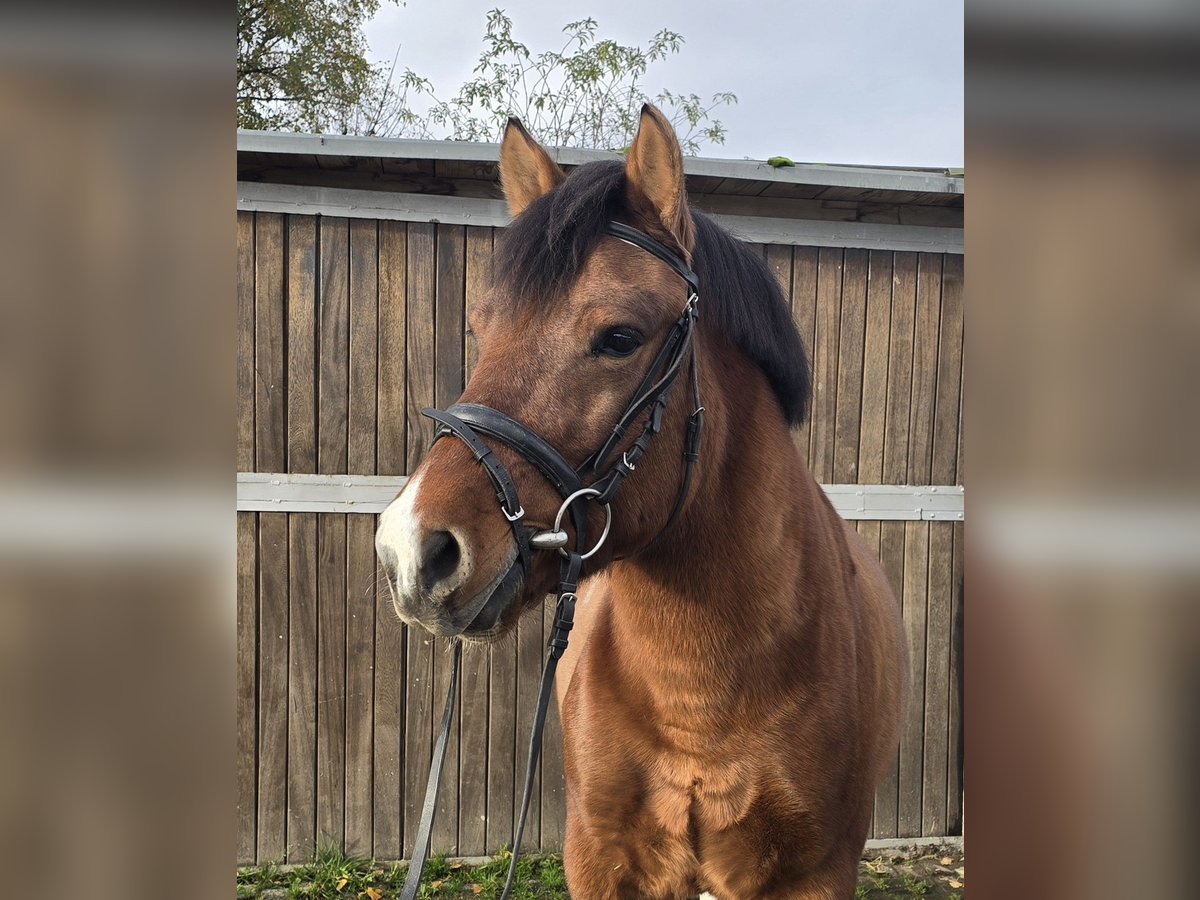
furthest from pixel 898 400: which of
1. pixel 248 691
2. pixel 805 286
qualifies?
pixel 248 691

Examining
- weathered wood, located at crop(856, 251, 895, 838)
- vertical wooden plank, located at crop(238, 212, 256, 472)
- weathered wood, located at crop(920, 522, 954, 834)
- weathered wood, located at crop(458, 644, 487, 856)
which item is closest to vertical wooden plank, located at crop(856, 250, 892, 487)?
weathered wood, located at crop(856, 251, 895, 838)

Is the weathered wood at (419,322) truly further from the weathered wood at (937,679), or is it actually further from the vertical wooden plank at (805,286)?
the weathered wood at (937,679)

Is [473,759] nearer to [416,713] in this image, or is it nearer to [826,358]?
[416,713]

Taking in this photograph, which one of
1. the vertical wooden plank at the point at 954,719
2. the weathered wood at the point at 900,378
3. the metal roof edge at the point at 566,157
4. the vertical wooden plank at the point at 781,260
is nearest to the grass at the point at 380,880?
the vertical wooden plank at the point at 954,719

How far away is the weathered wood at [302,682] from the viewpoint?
3619 mm

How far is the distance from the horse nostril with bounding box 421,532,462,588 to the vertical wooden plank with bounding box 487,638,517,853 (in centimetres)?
252

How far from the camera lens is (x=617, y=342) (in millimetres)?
1561

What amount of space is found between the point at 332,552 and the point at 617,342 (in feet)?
8.44

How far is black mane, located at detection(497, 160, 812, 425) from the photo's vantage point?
1563mm

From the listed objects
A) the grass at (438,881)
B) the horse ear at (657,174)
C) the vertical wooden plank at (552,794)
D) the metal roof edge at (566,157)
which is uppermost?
the metal roof edge at (566,157)

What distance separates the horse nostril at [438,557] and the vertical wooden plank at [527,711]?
8.11ft
